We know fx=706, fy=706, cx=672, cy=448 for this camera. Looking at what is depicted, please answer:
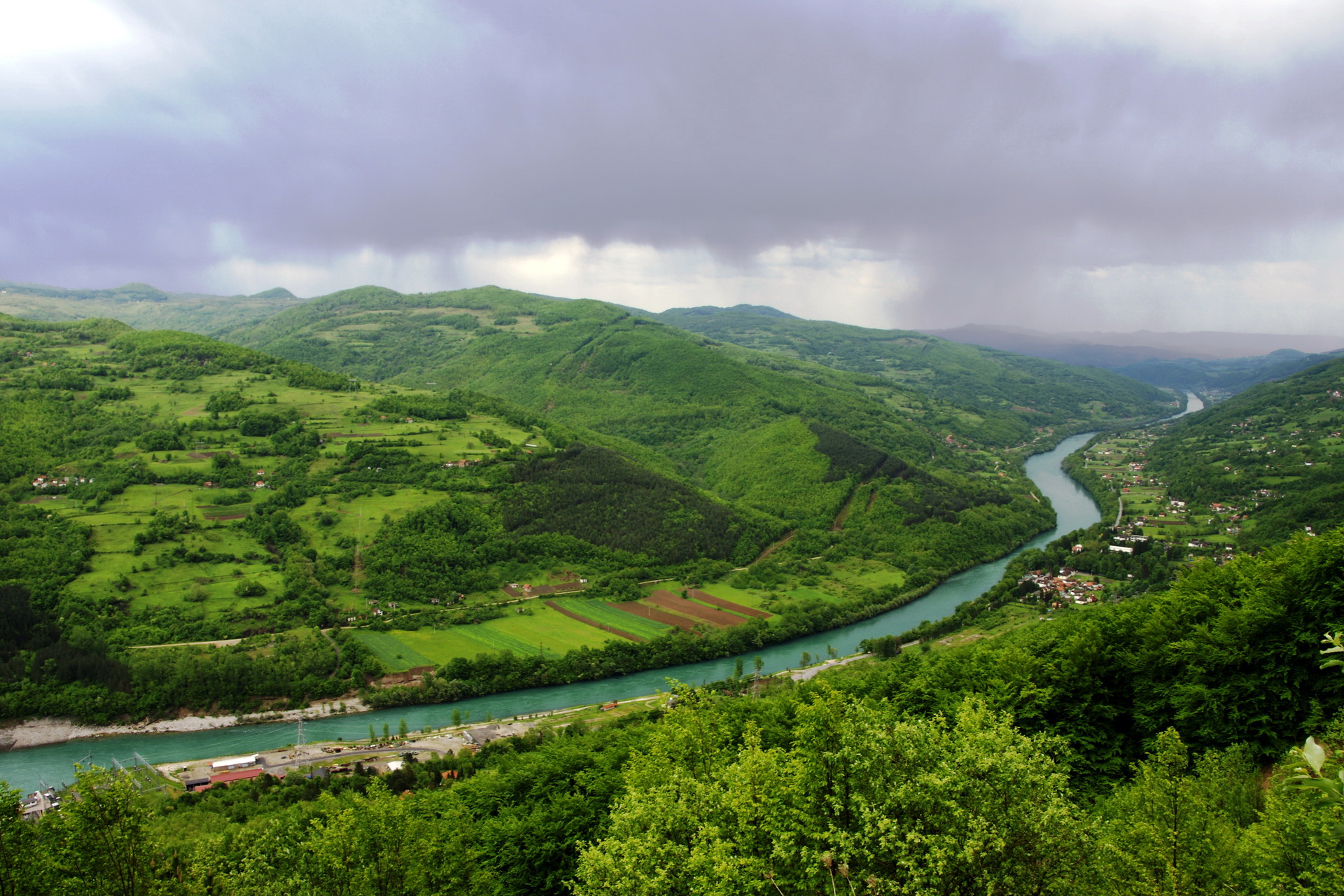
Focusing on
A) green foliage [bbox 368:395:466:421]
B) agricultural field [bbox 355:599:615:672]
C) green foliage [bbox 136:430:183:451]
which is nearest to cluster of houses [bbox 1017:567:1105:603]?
agricultural field [bbox 355:599:615:672]

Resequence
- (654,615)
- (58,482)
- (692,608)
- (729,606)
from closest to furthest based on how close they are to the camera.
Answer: (654,615) → (692,608) → (729,606) → (58,482)

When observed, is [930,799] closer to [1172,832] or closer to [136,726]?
[1172,832]

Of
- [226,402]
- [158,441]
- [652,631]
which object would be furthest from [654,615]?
[226,402]

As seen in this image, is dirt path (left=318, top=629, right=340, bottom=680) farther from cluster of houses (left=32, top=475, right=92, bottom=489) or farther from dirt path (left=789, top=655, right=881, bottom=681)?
dirt path (left=789, top=655, right=881, bottom=681)

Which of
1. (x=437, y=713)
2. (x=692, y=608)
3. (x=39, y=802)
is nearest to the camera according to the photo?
(x=39, y=802)

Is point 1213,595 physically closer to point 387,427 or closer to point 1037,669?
point 1037,669
